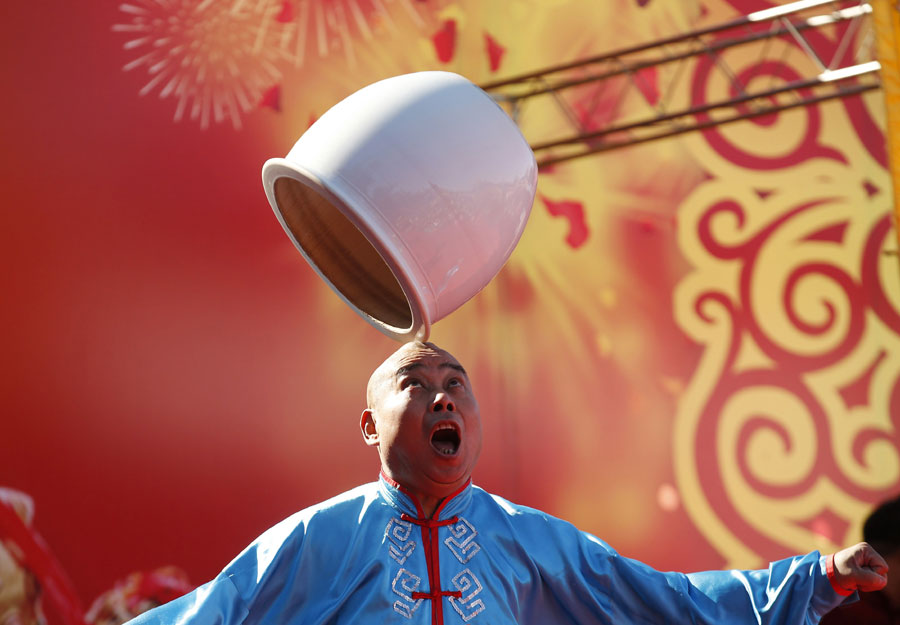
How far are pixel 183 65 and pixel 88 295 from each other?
0.84 metres

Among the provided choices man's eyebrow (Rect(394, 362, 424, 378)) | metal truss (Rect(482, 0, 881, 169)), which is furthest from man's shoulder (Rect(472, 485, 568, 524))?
metal truss (Rect(482, 0, 881, 169))

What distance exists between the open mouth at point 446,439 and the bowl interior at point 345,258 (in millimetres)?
220

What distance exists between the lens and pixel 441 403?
5.48ft

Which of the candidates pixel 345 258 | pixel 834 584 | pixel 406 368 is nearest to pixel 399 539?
pixel 406 368

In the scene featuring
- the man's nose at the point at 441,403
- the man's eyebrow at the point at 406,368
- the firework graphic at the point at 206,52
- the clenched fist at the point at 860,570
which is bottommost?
the clenched fist at the point at 860,570

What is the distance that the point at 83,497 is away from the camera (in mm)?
3012

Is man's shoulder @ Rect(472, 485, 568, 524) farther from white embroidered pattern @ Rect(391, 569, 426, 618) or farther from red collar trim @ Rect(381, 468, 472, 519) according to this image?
white embroidered pattern @ Rect(391, 569, 426, 618)

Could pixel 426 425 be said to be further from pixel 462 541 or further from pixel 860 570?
pixel 860 570

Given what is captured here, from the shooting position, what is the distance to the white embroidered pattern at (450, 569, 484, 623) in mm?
1562

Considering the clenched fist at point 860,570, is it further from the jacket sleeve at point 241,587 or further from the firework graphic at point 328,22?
the firework graphic at point 328,22

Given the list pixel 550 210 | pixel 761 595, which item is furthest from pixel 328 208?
pixel 550 210

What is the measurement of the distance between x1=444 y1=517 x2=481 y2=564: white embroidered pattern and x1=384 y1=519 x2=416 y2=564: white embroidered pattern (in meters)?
0.06

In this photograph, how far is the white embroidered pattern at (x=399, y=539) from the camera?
1.62m

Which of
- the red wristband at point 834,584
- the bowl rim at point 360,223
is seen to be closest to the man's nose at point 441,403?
the bowl rim at point 360,223
